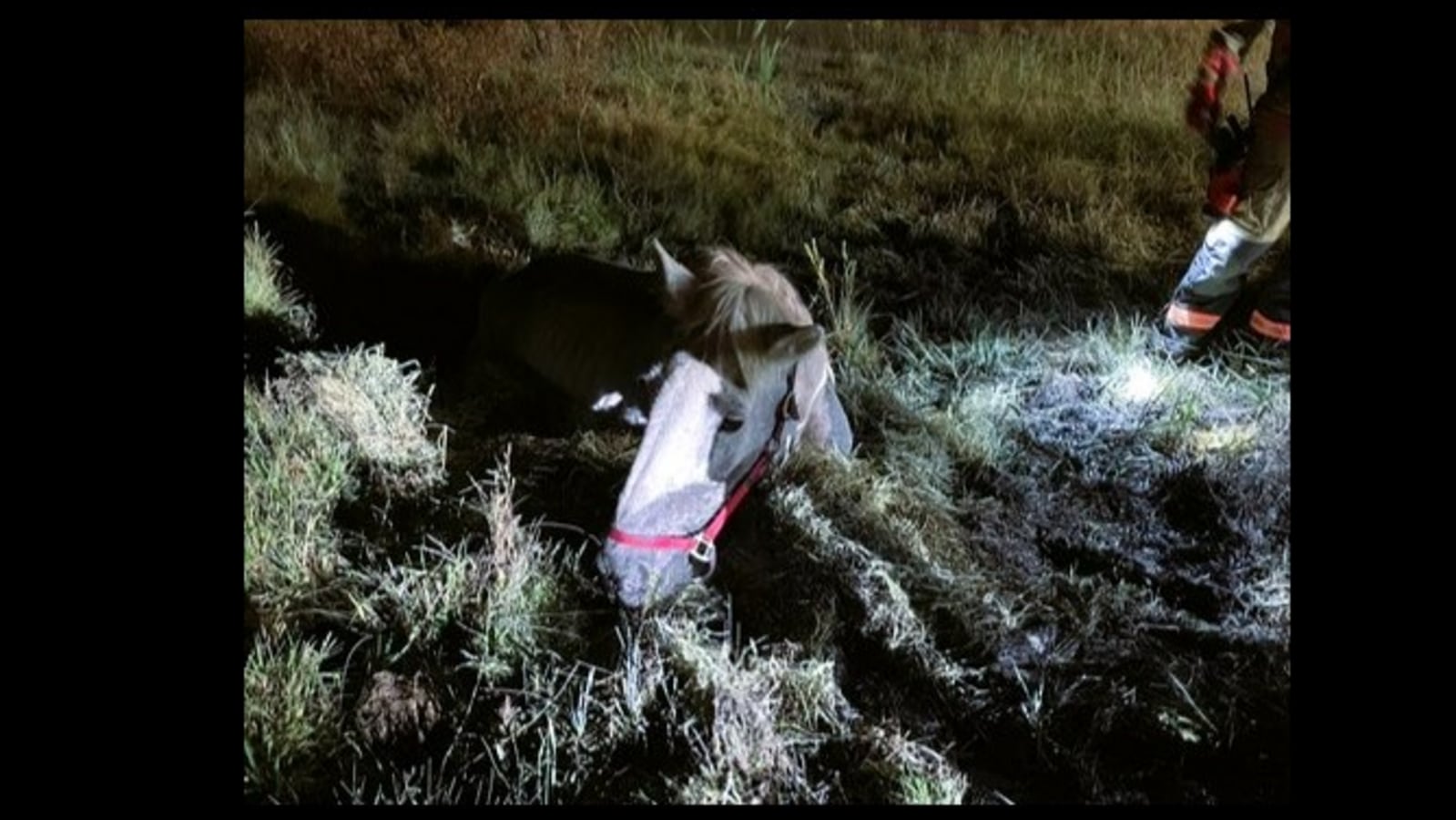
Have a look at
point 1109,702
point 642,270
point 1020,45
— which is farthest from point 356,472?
point 1020,45

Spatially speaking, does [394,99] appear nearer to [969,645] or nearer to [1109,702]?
[969,645]

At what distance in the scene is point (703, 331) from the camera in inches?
99.7

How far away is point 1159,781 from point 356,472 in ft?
8.15

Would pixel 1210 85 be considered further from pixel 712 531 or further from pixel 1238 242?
pixel 712 531

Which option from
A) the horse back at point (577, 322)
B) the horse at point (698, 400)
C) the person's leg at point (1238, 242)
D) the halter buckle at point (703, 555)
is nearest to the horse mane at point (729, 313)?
the horse at point (698, 400)

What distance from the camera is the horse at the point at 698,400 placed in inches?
94.8

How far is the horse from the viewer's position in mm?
2408

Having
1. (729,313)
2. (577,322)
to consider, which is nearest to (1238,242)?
(729,313)

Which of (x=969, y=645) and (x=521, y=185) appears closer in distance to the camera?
(x=969, y=645)

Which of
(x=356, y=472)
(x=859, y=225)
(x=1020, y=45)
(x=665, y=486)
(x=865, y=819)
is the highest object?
(x=1020, y=45)

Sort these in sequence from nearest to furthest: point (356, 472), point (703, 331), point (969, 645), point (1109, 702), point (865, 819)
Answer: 1. point (865, 819)
2. point (1109, 702)
3. point (969, 645)
4. point (703, 331)
5. point (356, 472)

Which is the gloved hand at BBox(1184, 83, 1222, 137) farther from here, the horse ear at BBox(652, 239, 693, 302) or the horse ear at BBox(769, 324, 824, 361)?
the horse ear at BBox(652, 239, 693, 302)

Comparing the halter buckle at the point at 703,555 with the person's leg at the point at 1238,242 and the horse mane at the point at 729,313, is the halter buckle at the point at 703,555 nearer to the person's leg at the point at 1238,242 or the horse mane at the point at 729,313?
the horse mane at the point at 729,313

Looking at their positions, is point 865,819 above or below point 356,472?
above
